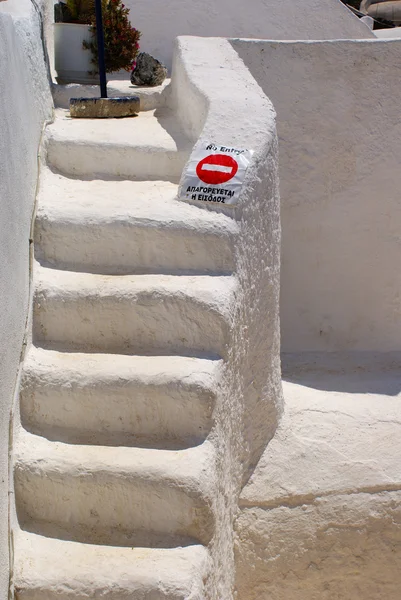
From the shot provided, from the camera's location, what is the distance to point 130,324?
10.4ft

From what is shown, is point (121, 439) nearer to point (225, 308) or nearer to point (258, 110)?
point (225, 308)

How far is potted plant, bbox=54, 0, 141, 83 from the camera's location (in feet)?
17.2

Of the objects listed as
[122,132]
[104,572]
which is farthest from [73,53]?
[104,572]

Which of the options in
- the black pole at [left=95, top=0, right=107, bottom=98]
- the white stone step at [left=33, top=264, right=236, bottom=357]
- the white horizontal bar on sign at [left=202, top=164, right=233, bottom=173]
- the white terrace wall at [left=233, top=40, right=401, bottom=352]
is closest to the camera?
the white stone step at [left=33, top=264, right=236, bottom=357]

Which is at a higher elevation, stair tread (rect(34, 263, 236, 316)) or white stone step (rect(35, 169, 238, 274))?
white stone step (rect(35, 169, 238, 274))

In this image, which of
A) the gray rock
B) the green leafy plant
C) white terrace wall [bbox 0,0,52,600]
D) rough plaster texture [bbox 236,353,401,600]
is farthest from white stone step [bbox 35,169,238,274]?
the green leafy plant

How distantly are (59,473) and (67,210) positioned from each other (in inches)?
42.9

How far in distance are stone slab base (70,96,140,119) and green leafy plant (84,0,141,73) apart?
90 centimetres

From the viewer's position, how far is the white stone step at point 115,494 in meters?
2.85

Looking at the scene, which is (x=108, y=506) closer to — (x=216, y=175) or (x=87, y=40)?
(x=216, y=175)

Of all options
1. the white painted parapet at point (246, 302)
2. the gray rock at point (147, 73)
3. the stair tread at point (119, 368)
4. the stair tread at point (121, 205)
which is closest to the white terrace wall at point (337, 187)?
the gray rock at point (147, 73)

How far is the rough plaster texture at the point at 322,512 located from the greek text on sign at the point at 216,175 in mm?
1139

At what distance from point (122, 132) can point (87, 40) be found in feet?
4.43

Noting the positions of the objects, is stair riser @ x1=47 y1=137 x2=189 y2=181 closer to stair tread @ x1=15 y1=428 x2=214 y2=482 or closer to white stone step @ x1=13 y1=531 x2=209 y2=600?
stair tread @ x1=15 y1=428 x2=214 y2=482
